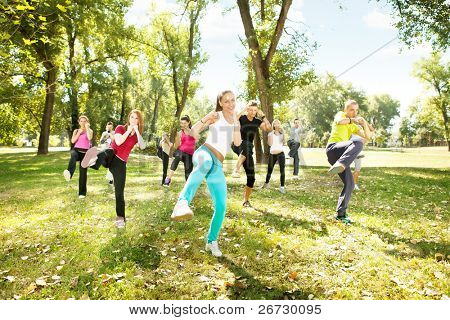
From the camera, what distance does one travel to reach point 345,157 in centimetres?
703

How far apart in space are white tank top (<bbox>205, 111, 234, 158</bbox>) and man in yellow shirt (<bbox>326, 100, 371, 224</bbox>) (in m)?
2.87

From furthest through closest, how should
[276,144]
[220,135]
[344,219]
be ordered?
[276,144] < [344,219] < [220,135]

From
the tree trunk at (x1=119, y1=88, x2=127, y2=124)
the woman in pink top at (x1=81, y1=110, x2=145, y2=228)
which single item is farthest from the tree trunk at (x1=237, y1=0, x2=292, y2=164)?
the tree trunk at (x1=119, y1=88, x2=127, y2=124)

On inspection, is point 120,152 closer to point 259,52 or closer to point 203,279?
point 203,279

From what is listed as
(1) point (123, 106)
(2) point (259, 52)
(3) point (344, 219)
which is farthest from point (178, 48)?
(3) point (344, 219)

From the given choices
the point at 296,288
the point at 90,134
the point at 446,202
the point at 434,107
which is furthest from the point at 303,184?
the point at 434,107

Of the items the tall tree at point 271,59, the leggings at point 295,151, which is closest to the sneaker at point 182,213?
the leggings at point 295,151

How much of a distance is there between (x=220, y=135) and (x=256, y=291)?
2343 mm

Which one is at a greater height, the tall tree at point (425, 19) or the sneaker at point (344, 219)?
the tall tree at point (425, 19)

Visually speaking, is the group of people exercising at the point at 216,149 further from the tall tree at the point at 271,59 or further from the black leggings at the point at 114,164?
the tall tree at the point at 271,59

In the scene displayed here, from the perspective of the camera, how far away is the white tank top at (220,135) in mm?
5098

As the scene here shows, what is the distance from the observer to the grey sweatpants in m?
7.02

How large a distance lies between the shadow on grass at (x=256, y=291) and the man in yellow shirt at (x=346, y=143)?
3192 mm

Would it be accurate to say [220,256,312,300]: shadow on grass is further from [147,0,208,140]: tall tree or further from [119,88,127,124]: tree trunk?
[119,88,127,124]: tree trunk
